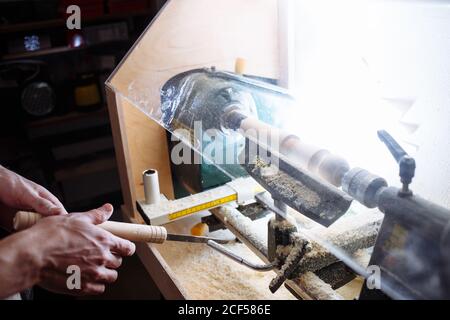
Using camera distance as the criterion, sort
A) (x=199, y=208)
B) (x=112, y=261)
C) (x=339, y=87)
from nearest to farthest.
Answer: (x=112, y=261)
(x=199, y=208)
(x=339, y=87)

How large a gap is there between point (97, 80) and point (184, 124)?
1679 mm

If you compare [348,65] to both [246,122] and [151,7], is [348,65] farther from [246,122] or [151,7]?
[151,7]

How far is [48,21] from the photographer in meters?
2.46

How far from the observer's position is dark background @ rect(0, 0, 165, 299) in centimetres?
240

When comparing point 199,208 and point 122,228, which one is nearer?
point 122,228

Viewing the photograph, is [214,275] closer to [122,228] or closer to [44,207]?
[122,228]

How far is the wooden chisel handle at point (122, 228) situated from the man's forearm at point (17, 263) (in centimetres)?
6

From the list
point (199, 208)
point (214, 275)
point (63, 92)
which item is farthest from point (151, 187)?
point (63, 92)

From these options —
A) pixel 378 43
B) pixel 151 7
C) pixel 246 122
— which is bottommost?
pixel 246 122

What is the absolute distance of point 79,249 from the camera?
790 mm

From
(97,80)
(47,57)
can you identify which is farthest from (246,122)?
(47,57)

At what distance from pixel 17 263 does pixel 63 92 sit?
2.09 metres

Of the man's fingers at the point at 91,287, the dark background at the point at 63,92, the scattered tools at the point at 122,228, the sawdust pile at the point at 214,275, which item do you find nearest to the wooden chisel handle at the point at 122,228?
the scattered tools at the point at 122,228

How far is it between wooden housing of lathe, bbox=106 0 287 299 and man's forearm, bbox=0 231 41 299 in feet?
1.23
